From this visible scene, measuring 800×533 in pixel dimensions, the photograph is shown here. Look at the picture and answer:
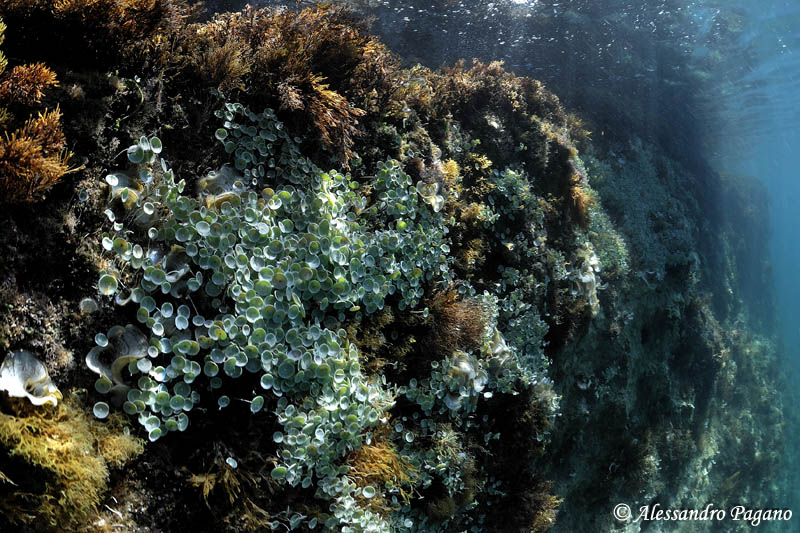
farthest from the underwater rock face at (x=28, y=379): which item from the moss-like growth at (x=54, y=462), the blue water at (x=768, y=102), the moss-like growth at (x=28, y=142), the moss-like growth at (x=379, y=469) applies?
the blue water at (x=768, y=102)

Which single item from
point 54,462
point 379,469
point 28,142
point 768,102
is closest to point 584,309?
point 379,469

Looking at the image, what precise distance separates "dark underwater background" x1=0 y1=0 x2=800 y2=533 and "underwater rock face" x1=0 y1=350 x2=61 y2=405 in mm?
87

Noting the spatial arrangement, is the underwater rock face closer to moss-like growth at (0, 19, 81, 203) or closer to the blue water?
moss-like growth at (0, 19, 81, 203)

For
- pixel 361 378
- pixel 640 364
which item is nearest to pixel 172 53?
pixel 361 378

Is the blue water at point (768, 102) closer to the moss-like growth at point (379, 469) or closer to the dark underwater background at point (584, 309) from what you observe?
the dark underwater background at point (584, 309)

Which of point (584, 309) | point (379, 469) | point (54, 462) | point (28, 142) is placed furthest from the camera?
point (584, 309)

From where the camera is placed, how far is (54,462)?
1833 mm

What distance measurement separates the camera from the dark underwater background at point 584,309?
2.40m

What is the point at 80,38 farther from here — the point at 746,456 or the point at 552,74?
the point at 746,456

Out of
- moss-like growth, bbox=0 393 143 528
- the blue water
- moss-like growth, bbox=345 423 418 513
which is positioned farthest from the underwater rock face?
the blue water

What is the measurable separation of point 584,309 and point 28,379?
6249mm

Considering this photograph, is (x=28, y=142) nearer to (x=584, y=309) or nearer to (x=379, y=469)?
(x=379, y=469)

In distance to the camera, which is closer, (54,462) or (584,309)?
(54,462)

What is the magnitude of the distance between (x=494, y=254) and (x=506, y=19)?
35.0 ft
